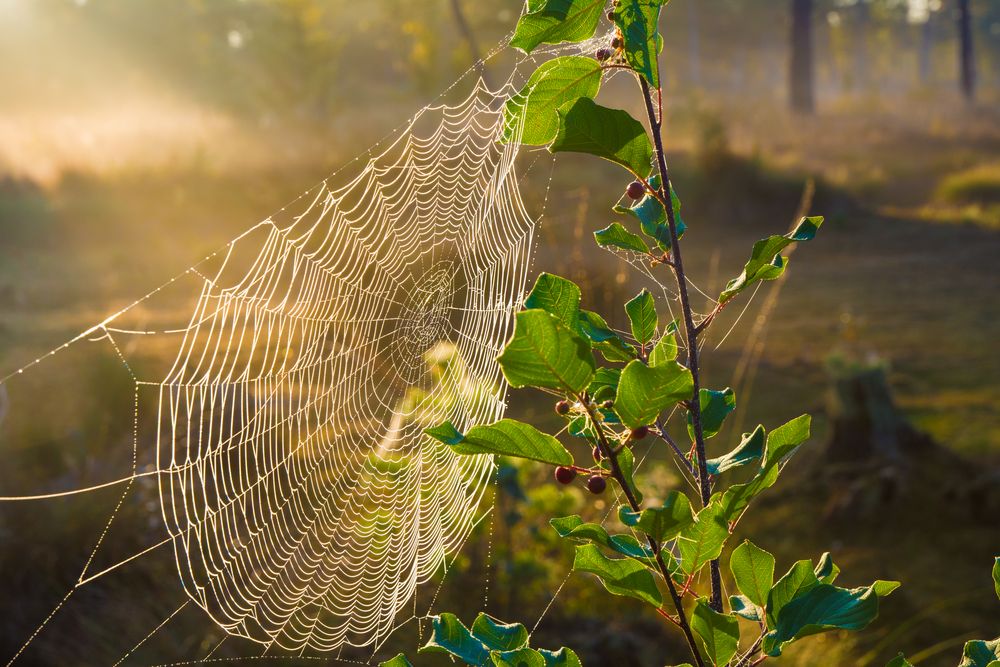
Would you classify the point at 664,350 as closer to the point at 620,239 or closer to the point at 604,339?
the point at 604,339

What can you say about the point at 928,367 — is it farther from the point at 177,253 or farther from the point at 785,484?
the point at 177,253

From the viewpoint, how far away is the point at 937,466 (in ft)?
18.4

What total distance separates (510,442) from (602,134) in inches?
18.0

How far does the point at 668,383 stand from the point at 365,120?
25.5m

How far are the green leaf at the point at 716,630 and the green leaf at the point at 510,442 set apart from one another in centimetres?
31

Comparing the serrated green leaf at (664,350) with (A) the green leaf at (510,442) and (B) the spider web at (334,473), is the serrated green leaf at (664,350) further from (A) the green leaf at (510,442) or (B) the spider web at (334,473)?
(B) the spider web at (334,473)

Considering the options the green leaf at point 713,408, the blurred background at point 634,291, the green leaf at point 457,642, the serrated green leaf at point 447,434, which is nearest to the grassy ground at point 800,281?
the blurred background at point 634,291

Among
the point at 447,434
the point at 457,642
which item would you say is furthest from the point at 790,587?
the point at 447,434

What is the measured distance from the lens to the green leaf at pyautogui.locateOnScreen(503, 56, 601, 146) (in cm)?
143

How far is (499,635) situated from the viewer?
1518 mm

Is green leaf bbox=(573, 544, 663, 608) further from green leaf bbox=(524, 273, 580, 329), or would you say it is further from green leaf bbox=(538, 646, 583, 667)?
green leaf bbox=(524, 273, 580, 329)

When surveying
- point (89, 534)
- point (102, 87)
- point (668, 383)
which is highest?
point (102, 87)

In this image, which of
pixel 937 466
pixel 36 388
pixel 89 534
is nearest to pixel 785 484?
pixel 937 466

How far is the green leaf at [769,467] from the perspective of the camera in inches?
54.9
